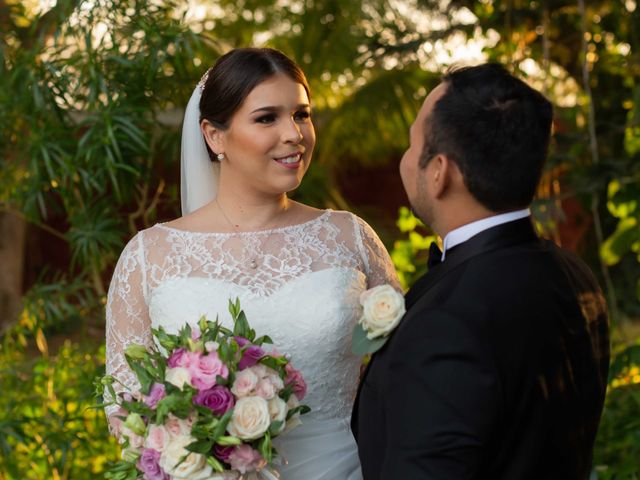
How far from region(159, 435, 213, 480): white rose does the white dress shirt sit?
824 mm

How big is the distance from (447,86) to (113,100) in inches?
106

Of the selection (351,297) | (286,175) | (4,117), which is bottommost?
(351,297)

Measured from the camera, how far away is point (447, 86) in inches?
77.7

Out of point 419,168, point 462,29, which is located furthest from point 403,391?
point 462,29

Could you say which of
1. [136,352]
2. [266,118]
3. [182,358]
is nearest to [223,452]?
[182,358]

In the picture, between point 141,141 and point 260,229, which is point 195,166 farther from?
point 141,141

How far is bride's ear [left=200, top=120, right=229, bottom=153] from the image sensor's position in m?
3.28

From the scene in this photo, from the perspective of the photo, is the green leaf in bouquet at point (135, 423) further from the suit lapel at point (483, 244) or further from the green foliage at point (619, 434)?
the green foliage at point (619, 434)

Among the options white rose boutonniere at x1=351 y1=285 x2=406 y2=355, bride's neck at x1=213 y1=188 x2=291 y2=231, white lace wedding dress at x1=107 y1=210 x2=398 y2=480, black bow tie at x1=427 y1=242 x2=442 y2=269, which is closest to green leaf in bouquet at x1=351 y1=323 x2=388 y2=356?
white rose boutonniere at x1=351 y1=285 x2=406 y2=355

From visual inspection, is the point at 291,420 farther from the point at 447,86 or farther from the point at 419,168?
the point at 447,86

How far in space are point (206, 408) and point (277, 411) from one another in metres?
0.20

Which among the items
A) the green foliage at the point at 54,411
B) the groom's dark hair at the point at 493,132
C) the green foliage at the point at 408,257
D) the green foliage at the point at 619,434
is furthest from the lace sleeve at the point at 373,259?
the green foliage at the point at 408,257

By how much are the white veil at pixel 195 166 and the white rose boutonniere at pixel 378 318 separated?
1.54m

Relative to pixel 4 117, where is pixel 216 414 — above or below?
below
